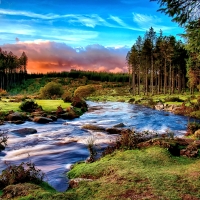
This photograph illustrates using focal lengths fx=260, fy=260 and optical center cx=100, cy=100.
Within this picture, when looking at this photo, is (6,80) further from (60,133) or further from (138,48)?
(60,133)

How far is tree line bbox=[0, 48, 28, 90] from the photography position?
12112 centimetres

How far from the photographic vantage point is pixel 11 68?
406 feet

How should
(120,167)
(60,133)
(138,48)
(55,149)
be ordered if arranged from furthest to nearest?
(138,48) < (60,133) < (55,149) < (120,167)

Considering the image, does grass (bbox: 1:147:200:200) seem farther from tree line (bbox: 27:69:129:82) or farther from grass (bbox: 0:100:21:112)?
tree line (bbox: 27:69:129:82)

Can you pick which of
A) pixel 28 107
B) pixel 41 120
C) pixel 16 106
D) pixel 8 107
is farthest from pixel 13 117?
pixel 16 106

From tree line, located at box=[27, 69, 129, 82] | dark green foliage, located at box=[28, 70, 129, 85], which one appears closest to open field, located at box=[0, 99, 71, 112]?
dark green foliage, located at box=[28, 70, 129, 85]

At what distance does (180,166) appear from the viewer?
8.47m

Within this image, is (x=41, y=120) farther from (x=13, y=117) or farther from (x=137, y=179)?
(x=137, y=179)

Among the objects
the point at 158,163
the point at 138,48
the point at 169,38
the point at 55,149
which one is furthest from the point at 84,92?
the point at 158,163

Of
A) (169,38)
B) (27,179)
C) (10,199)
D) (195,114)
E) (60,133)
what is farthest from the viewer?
(169,38)

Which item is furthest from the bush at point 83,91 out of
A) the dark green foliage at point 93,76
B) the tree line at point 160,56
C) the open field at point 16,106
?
the dark green foliage at point 93,76

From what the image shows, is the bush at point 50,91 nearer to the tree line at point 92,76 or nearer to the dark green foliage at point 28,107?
the dark green foliage at point 28,107

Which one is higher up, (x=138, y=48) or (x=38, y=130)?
(x=138, y=48)

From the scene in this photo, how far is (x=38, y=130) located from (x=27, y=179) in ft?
41.8
